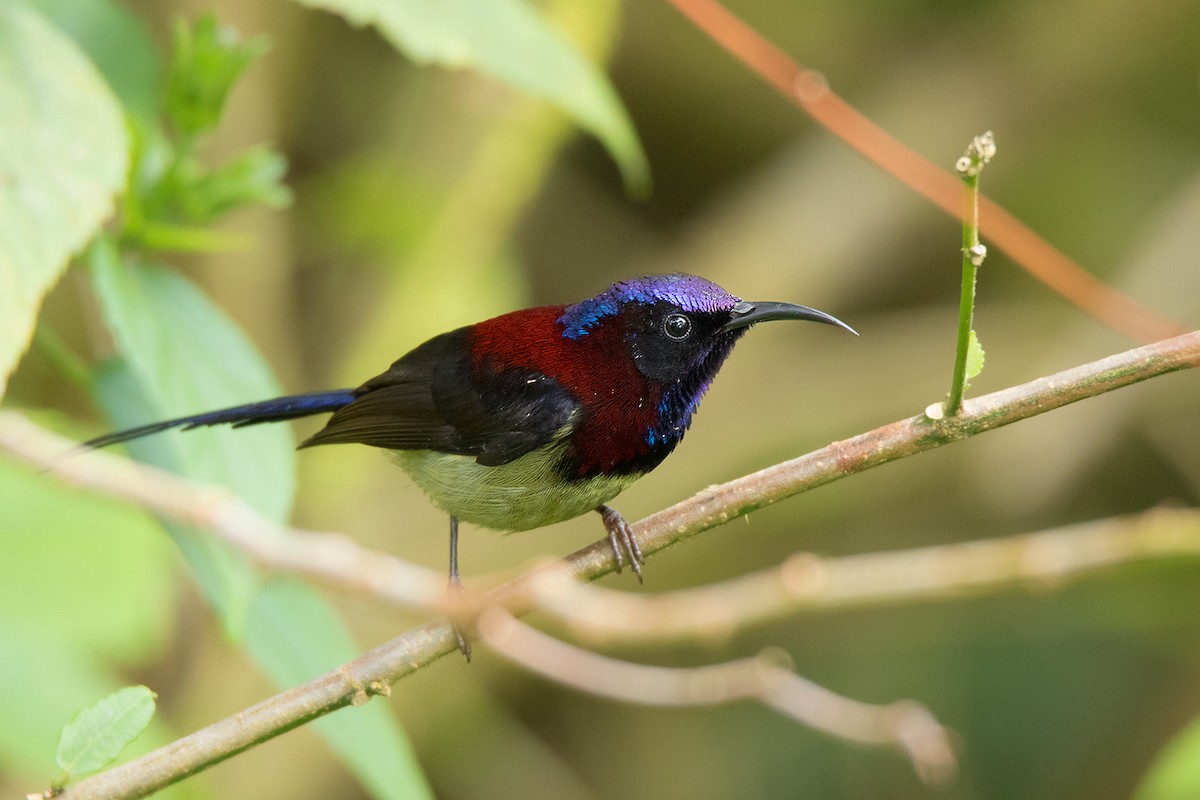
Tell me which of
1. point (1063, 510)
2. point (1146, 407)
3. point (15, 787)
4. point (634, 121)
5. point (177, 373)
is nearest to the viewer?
point (177, 373)

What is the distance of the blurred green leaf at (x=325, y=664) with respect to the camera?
234 centimetres

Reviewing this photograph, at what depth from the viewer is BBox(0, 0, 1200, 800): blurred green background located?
5168 mm

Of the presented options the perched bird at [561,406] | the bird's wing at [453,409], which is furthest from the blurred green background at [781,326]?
the perched bird at [561,406]

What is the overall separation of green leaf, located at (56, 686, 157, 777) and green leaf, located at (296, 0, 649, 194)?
1.34 metres

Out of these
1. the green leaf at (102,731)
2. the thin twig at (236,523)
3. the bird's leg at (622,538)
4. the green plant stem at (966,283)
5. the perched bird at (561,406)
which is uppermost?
the perched bird at (561,406)

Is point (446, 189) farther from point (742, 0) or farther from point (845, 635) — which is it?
point (845, 635)

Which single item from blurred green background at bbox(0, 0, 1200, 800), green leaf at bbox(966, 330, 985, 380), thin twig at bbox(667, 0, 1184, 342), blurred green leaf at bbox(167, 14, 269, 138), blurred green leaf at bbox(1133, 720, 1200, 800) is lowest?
blurred green leaf at bbox(1133, 720, 1200, 800)

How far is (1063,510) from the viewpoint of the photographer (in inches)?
227

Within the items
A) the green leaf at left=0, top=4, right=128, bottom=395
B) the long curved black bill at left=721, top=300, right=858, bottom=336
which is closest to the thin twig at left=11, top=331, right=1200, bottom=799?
the long curved black bill at left=721, top=300, right=858, bottom=336

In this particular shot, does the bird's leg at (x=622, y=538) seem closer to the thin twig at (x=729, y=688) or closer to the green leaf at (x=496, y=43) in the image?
the thin twig at (x=729, y=688)

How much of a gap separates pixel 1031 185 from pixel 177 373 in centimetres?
454

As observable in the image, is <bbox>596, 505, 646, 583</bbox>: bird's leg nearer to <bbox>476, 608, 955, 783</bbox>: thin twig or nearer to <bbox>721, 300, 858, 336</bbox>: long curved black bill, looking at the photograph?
<bbox>476, 608, 955, 783</bbox>: thin twig

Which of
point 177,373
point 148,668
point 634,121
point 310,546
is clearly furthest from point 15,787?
point 634,121

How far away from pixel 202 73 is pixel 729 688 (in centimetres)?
173
